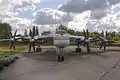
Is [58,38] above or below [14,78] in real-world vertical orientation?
above

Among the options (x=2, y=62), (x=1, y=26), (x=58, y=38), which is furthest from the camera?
(x=1, y=26)

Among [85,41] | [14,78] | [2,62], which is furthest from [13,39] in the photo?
[14,78]

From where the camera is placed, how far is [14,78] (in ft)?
43.4

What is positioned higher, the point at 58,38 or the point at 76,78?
the point at 58,38

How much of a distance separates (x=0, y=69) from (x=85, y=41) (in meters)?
23.4

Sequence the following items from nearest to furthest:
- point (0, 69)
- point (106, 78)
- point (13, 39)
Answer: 1. point (106, 78)
2. point (0, 69)
3. point (13, 39)

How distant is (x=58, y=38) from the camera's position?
25328mm

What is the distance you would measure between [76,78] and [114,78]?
6.82ft

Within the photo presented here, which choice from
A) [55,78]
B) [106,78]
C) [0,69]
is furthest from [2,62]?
[106,78]

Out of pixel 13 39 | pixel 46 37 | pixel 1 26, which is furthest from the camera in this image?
pixel 1 26

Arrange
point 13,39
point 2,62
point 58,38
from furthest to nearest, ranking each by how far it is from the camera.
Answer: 1. point 13,39
2. point 58,38
3. point 2,62

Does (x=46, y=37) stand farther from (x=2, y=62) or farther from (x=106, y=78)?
(x=106, y=78)

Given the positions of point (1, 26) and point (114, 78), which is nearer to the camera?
point (114, 78)

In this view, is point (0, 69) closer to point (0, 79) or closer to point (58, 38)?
point (0, 79)
